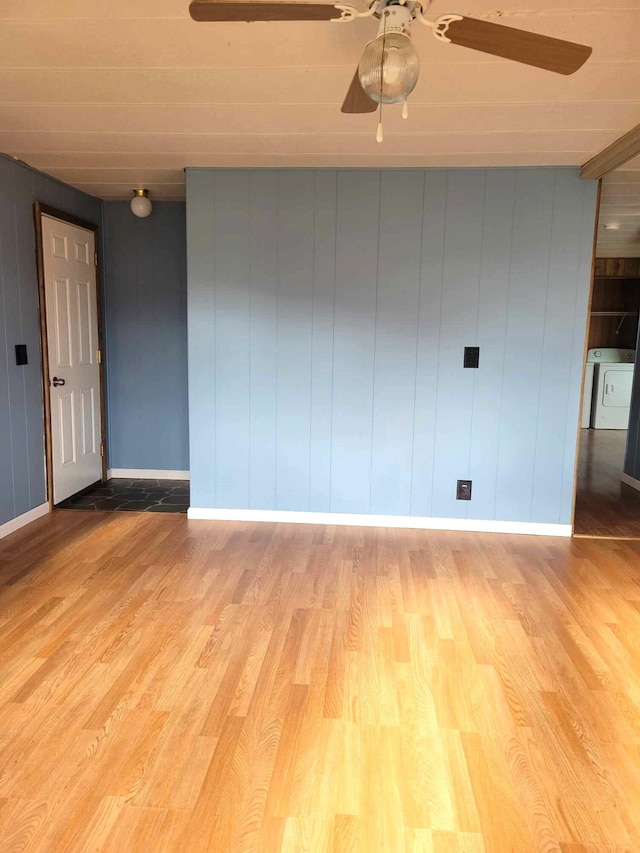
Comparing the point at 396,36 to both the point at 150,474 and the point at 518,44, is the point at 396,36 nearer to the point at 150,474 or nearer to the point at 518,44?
the point at 518,44

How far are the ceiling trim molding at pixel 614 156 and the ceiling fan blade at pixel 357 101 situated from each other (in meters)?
1.58

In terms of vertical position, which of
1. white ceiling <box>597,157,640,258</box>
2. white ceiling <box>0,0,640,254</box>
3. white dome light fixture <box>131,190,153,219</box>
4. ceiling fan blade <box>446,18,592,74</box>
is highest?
white ceiling <box>597,157,640,258</box>

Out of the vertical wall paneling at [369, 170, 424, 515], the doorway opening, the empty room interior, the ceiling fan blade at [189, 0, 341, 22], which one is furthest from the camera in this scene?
the doorway opening

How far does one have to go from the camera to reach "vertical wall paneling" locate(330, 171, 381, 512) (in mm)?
3611

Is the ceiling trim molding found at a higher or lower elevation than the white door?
higher

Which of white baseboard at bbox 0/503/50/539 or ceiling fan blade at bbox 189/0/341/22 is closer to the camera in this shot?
ceiling fan blade at bbox 189/0/341/22

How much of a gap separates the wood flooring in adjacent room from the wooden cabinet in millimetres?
6142

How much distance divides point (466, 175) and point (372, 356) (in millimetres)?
1257

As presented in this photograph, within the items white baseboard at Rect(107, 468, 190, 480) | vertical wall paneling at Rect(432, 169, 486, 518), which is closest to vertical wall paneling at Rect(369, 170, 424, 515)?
vertical wall paneling at Rect(432, 169, 486, 518)

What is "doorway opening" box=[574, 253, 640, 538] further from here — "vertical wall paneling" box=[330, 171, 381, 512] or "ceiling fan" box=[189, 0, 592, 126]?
"ceiling fan" box=[189, 0, 592, 126]

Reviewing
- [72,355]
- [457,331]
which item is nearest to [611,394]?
[457,331]

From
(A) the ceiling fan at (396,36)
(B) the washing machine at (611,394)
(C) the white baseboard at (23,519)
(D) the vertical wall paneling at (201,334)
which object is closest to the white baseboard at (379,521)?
(D) the vertical wall paneling at (201,334)

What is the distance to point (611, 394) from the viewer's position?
8.04 metres

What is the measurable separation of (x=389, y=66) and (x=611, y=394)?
7.71 meters
